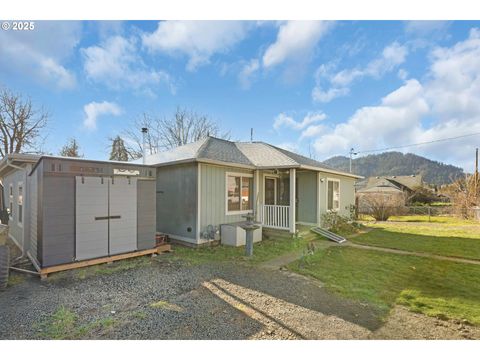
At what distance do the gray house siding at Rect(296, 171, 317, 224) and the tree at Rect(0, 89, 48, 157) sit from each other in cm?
1767

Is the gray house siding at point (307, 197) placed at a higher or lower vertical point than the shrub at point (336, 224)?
higher

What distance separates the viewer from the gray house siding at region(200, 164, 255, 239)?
7367 millimetres

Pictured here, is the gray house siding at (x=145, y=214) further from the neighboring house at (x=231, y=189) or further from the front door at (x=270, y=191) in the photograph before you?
the front door at (x=270, y=191)

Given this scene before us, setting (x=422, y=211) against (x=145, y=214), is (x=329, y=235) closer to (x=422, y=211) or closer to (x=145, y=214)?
(x=145, y=214)

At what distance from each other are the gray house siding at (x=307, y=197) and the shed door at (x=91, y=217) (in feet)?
25.0

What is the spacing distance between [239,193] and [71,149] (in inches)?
814

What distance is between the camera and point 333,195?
37.0 ft

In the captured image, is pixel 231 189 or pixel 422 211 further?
pixel 422 211

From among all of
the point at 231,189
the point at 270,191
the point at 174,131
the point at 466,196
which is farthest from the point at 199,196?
the point at 466,196

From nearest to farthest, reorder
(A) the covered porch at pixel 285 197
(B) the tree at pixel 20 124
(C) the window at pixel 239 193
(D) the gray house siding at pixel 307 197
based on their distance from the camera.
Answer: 1. (C) the window at pixel 239 193
2. (A) the covered porch at pixel 285 197
3. (D) the gray house siding at pixel 307 197
4. (B) the tree at pixel 20 124

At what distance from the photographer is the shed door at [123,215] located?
5.52m

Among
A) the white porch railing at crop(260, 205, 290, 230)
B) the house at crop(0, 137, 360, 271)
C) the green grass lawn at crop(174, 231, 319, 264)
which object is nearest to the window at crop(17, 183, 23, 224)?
the house at crop(0, 137, 360, 271)

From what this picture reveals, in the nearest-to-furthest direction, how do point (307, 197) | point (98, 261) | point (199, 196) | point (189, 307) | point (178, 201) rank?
1. point (189, 307)
2. point (98, 261)
3. point (199, 196)
4. point (178, 201)
5. point (307, 197)

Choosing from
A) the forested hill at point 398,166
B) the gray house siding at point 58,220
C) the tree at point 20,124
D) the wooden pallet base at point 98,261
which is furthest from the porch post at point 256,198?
the forested hill at point 398,166
